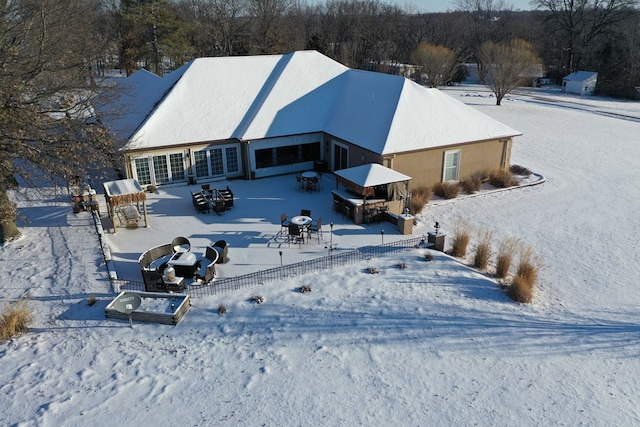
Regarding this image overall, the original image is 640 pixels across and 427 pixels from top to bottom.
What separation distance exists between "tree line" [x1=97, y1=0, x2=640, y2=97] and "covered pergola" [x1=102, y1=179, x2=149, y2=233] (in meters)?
36.6

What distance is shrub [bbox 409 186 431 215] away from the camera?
66.5 feet

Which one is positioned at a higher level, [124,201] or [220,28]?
[220,28]

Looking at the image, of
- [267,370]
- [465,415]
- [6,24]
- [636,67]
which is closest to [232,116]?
[6,24]

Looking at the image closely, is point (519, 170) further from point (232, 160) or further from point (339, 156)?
point (232, 160)

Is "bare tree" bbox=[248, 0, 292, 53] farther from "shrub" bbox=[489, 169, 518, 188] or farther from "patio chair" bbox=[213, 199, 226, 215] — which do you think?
"patio chair" bbox=[213, 199, 226, 215]

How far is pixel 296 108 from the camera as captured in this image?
25.3m

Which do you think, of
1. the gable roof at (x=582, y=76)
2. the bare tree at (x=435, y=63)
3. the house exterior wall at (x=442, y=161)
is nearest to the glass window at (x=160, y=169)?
the house exterior wall at (x=442, y=161)

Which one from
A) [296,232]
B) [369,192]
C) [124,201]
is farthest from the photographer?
[369,192]

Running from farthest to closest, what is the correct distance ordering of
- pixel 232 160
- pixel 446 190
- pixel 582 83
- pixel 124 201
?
pixel 582 83, pixel 232 160, pixel 446 190, pixel 124 201

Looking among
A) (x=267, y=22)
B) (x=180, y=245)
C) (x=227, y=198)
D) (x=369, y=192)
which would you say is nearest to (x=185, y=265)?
(x=180, y=245)

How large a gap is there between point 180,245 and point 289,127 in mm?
10538

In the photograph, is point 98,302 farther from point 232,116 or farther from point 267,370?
point 232,116

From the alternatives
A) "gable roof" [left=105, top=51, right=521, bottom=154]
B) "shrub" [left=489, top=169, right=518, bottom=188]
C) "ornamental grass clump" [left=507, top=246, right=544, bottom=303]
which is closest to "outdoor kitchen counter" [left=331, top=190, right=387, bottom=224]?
"gable roof" [left=105, top=51, right=521, bottom=154]

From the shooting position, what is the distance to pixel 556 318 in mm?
13117
